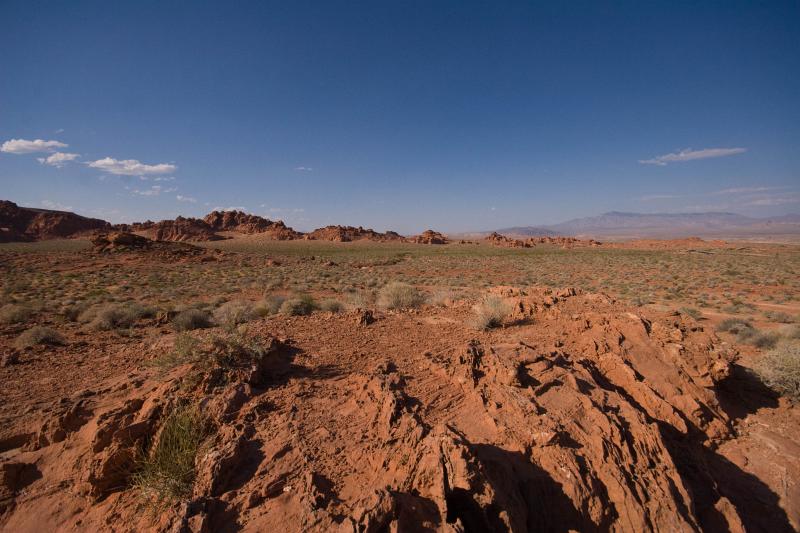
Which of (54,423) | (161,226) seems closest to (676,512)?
(54,423)

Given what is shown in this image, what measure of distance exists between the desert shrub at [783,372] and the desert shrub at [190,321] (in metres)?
14.0

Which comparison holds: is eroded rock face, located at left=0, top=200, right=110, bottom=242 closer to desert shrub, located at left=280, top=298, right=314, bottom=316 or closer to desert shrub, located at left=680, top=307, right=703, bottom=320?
desert shrub, located at left=280, top=298, right=314, bottom=316

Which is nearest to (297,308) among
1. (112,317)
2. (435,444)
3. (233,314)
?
(233,314)

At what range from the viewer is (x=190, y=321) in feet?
37.1

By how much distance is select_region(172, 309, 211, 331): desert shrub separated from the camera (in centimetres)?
1119

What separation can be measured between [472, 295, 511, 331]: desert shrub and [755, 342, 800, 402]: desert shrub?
488 centimetres

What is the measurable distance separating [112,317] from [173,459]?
11.3m

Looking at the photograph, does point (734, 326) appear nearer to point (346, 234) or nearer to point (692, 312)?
point (692, 312)

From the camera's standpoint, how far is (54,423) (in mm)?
4348

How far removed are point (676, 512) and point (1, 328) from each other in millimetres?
16922

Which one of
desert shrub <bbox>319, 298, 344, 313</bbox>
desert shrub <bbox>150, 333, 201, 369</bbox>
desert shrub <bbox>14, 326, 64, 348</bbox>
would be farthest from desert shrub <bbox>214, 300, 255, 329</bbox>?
desert shrub <bbox>150, 333, 201, 369</bbox>

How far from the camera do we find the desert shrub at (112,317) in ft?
37.4

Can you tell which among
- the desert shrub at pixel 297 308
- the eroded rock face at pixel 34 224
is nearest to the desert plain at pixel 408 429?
the desert shrub at pixel 297 308

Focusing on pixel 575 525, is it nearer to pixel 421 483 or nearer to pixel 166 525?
pixel 421 483
